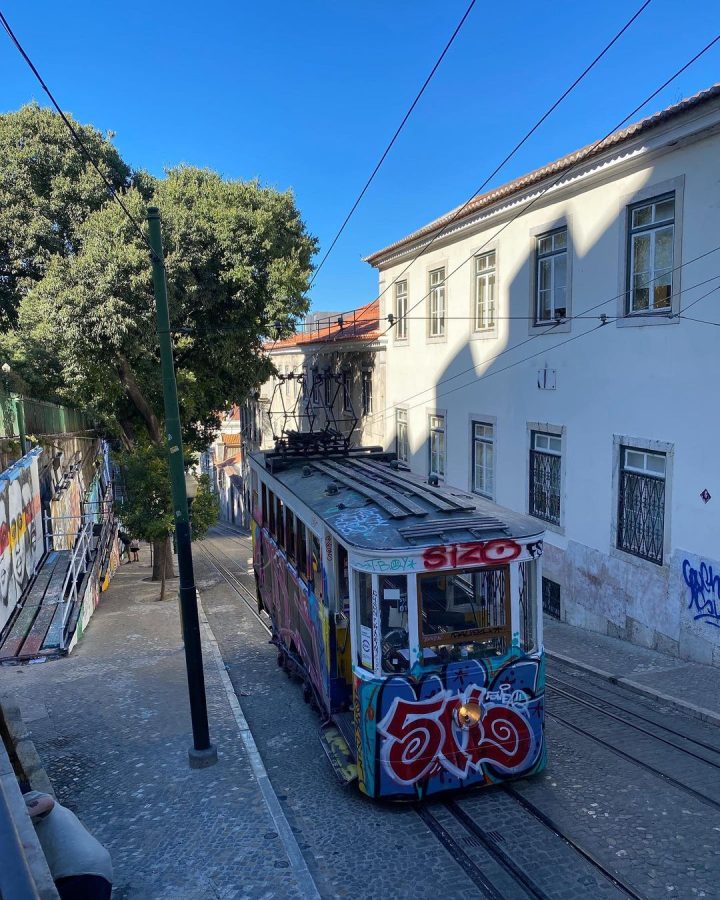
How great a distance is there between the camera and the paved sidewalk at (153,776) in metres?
5.45

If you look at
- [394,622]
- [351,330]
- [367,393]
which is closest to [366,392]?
[367,393]

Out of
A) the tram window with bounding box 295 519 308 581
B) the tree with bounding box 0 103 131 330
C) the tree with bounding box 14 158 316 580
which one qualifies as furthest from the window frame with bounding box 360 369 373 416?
the tram window with bounding box 295 519 308 581

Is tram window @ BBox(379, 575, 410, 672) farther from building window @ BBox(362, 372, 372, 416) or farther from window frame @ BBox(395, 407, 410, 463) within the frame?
building window @ BBox(362, 372, 372, 416)

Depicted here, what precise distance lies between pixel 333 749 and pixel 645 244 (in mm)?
8569

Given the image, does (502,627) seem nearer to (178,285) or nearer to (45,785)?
(45,785)

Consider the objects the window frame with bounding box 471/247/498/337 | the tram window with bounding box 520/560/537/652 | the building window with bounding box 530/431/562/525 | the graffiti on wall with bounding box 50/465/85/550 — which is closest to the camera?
the tram window with bounding box 520/560/537/652

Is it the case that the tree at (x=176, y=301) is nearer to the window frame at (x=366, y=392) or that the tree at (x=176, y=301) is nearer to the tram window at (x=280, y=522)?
the window frame at (x=366, y=392)

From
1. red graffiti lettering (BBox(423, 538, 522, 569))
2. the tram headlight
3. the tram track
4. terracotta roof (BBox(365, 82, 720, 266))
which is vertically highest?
terracotta roof (BBox(365, 82, 720, 266))

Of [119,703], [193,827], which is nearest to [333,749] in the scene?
[193,827]

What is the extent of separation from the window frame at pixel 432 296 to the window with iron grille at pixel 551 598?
6.66 metres

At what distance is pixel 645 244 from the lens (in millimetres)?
10758

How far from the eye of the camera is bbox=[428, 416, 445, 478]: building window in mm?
17906

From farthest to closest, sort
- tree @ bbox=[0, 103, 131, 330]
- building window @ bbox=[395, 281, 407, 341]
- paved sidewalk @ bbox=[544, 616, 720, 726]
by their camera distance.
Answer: building window @ bbox=[395, 281, 407, 341]
tree @ bbox=[0, 103, 131, 330]
paved sidewalk @ bbox=[544, 616, 720, 726]

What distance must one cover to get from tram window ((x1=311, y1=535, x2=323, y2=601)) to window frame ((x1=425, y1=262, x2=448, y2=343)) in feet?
34.9
